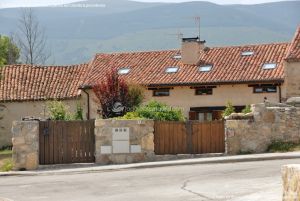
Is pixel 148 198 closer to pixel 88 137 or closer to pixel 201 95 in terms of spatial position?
pixel 88 137

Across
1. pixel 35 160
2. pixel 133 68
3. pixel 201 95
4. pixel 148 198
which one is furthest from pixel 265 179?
pixel 133 68

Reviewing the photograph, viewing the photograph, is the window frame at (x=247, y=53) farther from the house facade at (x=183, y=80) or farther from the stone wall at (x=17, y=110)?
the stone wall at (x=17, y=110)

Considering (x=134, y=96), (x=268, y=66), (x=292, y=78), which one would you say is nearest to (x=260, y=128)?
(x=134, y=96)

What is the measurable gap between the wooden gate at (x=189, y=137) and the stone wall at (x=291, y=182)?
1661cm

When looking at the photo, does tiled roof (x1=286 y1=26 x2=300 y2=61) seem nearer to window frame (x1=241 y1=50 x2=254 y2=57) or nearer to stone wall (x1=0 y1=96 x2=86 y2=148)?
window frame (x1=241 y1=50 x2=254 y2=57)

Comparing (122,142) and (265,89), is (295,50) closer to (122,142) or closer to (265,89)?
(265,89)

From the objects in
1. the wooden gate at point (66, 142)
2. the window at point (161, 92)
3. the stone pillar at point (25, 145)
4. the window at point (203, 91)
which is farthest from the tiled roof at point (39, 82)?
the stone pillar at point (25, 145)

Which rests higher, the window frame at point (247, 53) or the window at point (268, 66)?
the window frame at point (247, 53)

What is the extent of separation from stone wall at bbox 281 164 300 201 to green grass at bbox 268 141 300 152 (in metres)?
16.3

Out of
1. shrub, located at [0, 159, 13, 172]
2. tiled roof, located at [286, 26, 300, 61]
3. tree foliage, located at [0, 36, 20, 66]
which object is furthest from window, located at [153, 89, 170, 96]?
tree foliage, located at [0, 36, 20, 66]

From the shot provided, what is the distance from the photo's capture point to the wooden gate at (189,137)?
26.7 m

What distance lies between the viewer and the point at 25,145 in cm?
2586

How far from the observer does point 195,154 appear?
26.8 m

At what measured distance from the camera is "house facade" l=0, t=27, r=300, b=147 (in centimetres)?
4134
